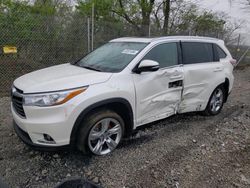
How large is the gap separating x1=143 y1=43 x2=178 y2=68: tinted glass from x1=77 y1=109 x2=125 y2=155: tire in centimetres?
110

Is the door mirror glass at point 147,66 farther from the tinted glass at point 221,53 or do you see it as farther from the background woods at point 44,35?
the background woods at point 44,35

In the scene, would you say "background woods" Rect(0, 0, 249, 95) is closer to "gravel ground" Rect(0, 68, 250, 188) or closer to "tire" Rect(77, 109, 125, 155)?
"gravel ground" Rect(0, 68, 250, 188)

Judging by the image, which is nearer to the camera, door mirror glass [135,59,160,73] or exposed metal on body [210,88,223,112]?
door mirror glass [135,59,160,73]

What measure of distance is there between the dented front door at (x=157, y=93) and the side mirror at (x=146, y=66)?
87 mm

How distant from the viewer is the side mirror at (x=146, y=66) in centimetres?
287

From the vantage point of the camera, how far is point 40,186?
7.58 ft

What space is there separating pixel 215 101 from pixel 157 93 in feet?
6.60

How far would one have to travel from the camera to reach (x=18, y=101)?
8.35ft

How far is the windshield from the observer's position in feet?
9.88

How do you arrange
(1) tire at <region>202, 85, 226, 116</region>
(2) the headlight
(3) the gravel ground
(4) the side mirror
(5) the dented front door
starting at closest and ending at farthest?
(2) the headlight, (3) the gravel ground, (4) the side mirror, (5) the dented front door, (1) tire at <region>202, 85, 226, 116</region>

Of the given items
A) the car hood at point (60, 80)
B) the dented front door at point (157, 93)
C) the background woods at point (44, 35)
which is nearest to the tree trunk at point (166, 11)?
the background woods at point (44, 35)

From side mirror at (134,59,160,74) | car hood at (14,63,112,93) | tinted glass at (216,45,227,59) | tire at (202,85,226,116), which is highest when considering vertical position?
tinted glass at (216,45,227,59)

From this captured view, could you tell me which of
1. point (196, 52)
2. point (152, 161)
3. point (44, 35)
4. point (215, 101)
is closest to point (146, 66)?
point (152, 161)

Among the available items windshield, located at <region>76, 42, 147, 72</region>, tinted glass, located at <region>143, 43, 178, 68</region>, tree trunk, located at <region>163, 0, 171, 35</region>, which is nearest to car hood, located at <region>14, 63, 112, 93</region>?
windshield, located at <region>76, 42, 147, 72</region>
